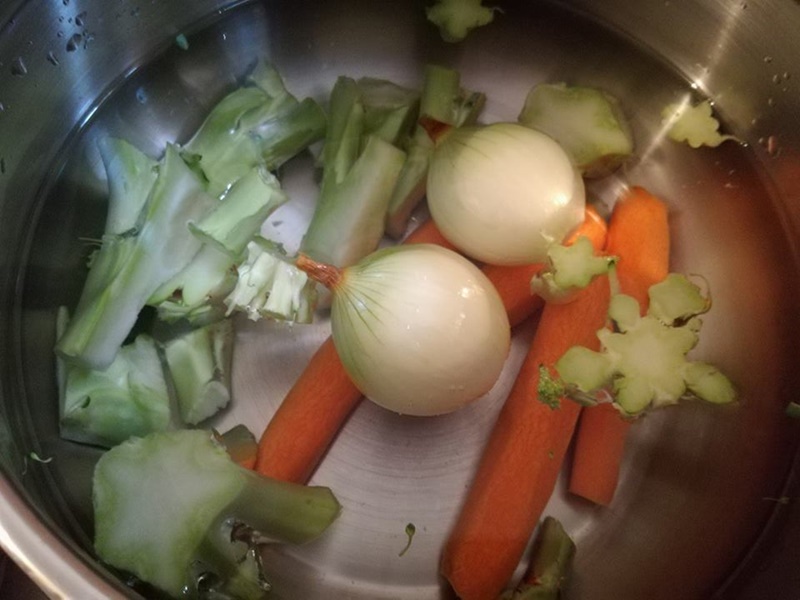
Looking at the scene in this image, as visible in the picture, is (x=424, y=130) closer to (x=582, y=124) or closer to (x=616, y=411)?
(x=582, y=124)

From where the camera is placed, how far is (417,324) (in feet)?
2.47

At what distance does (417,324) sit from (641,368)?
0.25m

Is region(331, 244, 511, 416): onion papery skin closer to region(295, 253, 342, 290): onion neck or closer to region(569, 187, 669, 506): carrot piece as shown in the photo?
region(295, 253, 342, 290): onion neck

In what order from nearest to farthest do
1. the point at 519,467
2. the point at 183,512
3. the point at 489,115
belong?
the point at 183,512 < the point at 519,467 < the point at 489,115

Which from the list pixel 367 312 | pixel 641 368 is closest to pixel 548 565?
pixel 641 368

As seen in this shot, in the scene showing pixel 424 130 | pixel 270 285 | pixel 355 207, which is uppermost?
pixel 424 130

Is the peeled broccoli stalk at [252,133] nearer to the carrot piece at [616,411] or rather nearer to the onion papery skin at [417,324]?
the onion papery skin at [417,324]

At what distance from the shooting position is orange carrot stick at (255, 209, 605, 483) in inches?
34.8

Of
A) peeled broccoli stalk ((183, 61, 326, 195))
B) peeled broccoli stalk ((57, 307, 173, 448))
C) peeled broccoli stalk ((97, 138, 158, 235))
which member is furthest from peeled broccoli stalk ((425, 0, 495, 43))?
peeled broccoli stalk ((57, 307, 173, 448))

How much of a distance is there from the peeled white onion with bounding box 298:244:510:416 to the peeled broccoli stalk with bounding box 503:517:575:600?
220mm

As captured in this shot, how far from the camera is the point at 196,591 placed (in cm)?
75

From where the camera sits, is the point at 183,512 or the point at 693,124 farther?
the point at 693,124

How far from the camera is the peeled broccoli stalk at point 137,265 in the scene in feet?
2.78

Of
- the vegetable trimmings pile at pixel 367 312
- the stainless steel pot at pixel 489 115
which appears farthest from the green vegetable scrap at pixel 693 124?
the vegetable trimmings pile at pixel 367 312
